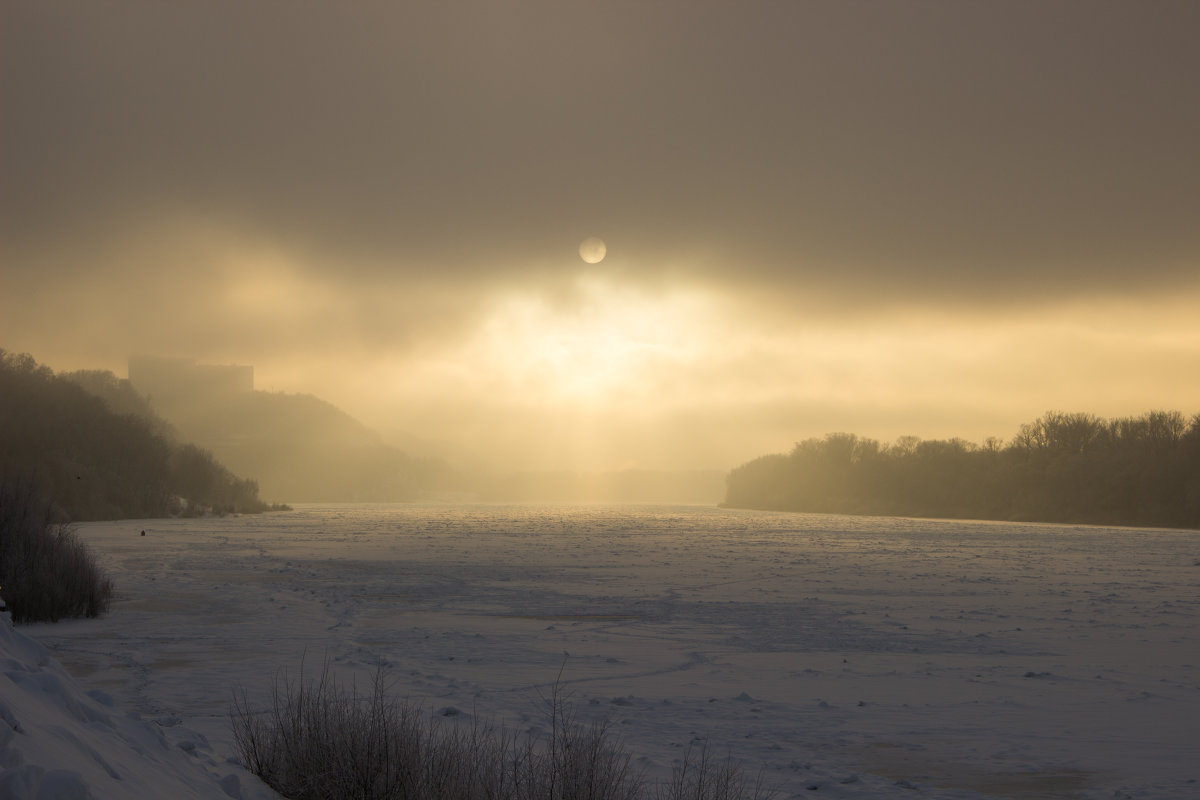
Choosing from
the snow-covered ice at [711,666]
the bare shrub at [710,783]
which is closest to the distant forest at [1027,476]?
the snow-covered ice at [711,666]

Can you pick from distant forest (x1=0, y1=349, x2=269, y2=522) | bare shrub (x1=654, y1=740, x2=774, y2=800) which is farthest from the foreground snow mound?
distant forest (x1=0, y1=349, x2=269, y2=522)

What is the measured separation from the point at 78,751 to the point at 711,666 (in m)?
10.5

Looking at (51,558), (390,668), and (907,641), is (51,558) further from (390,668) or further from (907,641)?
(907,641)

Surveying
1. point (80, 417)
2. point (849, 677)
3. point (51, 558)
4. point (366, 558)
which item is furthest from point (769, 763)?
point (80, 417)

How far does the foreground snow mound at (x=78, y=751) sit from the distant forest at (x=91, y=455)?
77597 mm

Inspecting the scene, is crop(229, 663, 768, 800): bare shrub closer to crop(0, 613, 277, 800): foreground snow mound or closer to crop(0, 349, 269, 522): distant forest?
crop(0, 613, 277, 800): foreground snow mound

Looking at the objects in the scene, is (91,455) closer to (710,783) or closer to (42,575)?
(42,575)

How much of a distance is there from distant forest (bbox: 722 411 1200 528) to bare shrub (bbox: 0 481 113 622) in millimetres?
93499

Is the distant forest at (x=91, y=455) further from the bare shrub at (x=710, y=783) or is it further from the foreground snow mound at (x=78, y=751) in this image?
the bare shrub at (x=710, y=783)

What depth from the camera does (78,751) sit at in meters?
4.36

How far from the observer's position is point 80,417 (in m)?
94.3

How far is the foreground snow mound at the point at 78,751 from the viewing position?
3.60m

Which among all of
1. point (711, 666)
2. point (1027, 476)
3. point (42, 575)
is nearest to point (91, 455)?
point (42, 575)

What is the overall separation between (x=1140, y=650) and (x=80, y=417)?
103m
